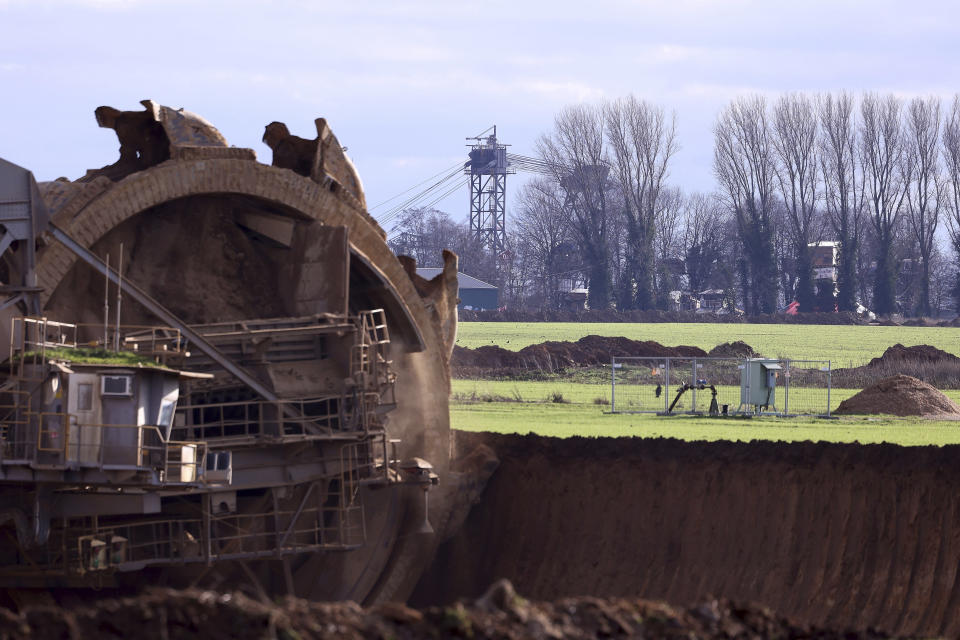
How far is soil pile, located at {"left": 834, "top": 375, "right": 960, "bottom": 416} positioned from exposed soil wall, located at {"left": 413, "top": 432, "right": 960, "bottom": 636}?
12856 millimetres

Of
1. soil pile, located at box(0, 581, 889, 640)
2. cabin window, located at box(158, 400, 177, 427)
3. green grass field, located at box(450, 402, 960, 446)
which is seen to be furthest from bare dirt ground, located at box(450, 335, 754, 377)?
soil pile, located at box(0, 581, 889, 640)

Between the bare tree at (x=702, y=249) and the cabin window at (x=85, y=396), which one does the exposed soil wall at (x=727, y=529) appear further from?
the bare tree at (x=702, y=249)

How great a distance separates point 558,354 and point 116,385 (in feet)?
126

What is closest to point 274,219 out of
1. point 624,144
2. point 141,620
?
point 141,620

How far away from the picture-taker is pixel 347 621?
9.35 metres

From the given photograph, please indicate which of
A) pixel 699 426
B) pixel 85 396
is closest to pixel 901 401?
pixel 699 426

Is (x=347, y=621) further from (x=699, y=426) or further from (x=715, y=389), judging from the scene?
(x=715, y=389)

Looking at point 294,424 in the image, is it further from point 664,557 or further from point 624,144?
point 624,144

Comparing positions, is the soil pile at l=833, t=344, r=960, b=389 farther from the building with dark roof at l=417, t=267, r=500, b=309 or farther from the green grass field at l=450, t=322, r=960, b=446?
the building with dark roof at l=417, t=267, r=500, b=309

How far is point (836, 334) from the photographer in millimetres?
73000

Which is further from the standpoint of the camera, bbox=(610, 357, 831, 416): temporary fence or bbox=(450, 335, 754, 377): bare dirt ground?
bbox=(450, 335, 754, 377): bare dirt ground

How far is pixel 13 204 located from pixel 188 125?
3.38 meters

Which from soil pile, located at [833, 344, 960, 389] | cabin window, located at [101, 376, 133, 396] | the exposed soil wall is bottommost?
the exposed soil wall

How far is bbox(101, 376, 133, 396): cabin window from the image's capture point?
14867 millimetres
